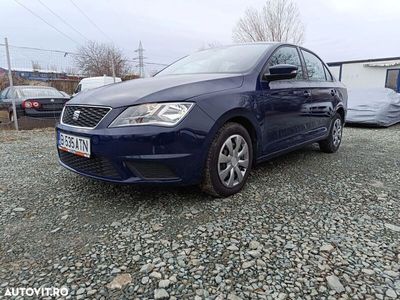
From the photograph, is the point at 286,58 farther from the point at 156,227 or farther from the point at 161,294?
the point at 161,294

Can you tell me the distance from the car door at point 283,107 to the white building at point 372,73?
1577cm

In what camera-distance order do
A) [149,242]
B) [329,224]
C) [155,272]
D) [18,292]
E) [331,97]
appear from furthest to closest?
[331,97] → [329,224] → [149,242] → [155,272] → [18,292]

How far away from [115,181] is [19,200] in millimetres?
1064

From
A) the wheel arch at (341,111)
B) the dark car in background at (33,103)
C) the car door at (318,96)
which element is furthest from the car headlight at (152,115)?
the dark car in background at (33,103)

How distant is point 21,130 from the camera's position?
23.0 ft

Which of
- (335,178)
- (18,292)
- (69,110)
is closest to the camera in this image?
(18,292)

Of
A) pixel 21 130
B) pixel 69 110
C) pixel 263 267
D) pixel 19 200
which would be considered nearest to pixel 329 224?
pixel 263 267

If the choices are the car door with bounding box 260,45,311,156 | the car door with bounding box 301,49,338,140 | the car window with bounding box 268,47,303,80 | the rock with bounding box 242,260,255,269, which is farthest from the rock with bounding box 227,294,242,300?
the car door with bounding box 301,49,338,140

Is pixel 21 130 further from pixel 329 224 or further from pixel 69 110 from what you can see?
pixel 329 224

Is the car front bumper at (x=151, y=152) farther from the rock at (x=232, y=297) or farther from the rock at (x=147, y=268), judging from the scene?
the rock at (x=232, y=297)

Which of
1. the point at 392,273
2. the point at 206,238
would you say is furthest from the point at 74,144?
the point at 392,273

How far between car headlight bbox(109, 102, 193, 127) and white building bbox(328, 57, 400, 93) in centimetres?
1757

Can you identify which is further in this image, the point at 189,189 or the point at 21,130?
the point at 21,130

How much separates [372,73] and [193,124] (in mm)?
19713
